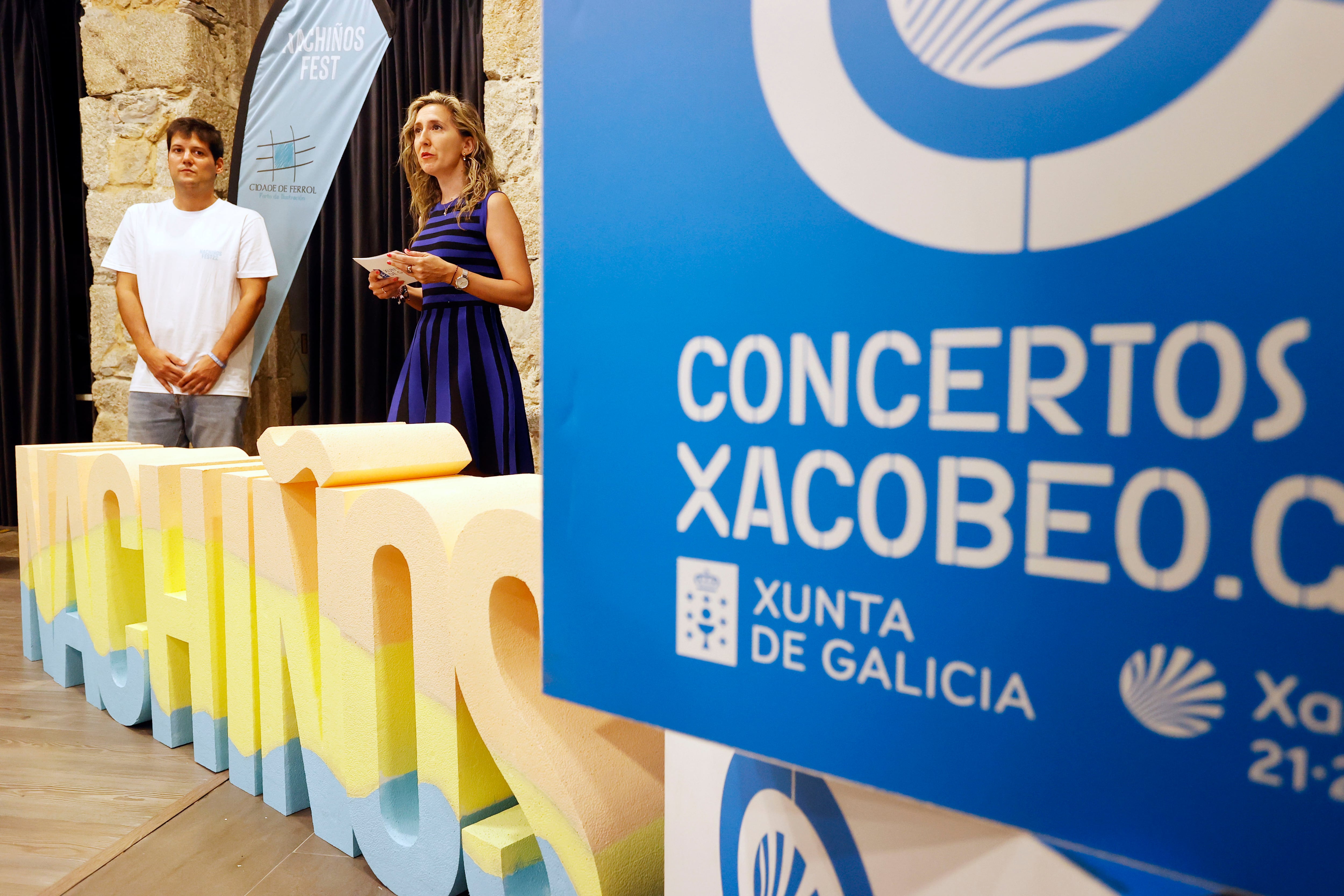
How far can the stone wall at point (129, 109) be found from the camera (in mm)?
3213

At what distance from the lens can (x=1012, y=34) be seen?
13.3 inches

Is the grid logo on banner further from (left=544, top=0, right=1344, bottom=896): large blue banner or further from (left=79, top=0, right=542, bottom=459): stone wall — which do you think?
(left=79, top=0, right=542, bottom=459): stone wall

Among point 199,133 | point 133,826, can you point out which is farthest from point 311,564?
point 199,133

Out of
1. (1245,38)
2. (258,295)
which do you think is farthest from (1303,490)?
(258,295)

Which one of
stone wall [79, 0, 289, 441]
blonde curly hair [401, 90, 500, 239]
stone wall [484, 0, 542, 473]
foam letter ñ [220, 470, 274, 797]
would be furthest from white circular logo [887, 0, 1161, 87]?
stone wall [79, 0, 289, 441]

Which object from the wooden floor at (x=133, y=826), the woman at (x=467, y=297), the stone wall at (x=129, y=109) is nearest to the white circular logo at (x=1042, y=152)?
the wooden floor at (x=133, y=826)

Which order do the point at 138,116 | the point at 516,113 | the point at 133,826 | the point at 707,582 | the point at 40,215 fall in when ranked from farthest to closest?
the point at 40,215
the point at 138,116
the point at 516,113
the point at 133,826
the point at 707,582

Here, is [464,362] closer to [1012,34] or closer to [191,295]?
[191,295]

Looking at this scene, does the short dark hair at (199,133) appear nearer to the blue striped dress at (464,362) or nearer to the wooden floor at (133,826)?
the blue striped dress at (464,362)

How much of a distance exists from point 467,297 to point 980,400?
1694 millimetres

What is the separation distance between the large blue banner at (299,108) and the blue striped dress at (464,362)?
1341mm

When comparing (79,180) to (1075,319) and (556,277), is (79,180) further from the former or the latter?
(1075,319)

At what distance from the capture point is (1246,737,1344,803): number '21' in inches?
12.0

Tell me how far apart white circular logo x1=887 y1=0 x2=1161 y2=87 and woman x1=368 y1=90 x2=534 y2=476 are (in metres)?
1.57
